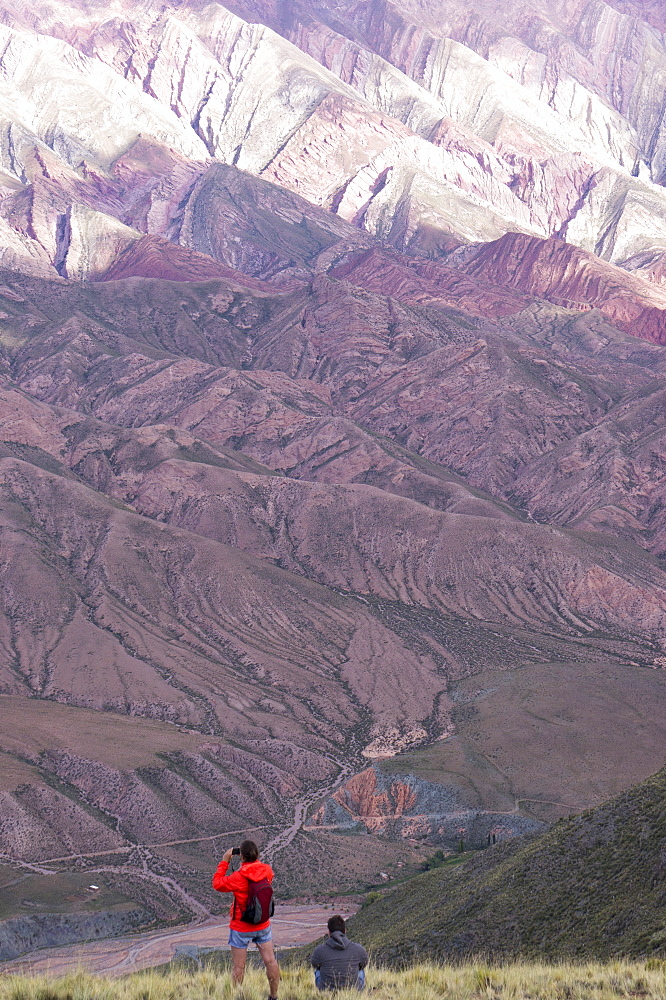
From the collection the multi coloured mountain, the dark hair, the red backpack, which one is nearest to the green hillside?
the red backpack

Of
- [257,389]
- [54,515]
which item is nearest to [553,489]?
[257,389]

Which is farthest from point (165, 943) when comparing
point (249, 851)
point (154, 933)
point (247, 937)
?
point (249, 851)

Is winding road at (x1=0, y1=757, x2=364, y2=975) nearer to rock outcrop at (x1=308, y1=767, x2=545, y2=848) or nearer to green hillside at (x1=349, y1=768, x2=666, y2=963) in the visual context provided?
rock outcrop at (x1=308, y1=767, x2=545, y2=848)

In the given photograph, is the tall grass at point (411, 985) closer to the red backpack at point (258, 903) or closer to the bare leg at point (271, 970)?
the bare leg at point (271, 970)

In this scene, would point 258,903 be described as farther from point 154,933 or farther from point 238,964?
point 154,933

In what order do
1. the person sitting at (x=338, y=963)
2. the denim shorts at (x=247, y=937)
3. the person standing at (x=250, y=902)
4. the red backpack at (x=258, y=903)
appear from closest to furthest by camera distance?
the person standing at (x=250, y=902), the red backpack at (x=258, y=903), the denim shorts at (x=247, y=937), the person sitting at (x=338, y=963)

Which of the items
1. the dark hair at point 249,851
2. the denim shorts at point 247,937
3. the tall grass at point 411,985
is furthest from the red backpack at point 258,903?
A: the tall grass at point 411,985

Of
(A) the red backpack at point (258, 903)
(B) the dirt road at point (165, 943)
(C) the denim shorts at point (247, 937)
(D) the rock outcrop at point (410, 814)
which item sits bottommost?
(D) the rock outcrop at point (410, 814)

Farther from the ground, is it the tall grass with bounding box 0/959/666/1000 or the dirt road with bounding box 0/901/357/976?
the tall grass with bounding box 0/959/666/1000
